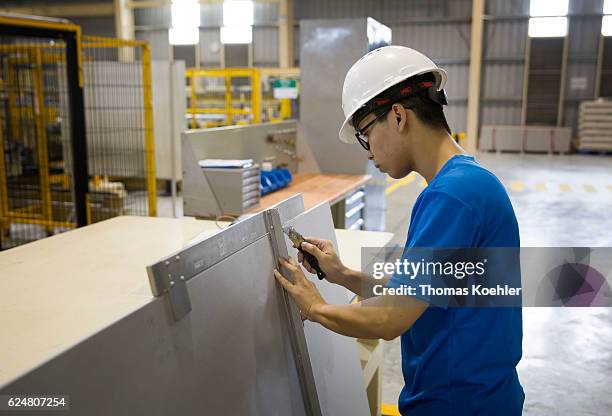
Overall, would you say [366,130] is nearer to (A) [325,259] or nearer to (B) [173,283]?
(A) [325,259]

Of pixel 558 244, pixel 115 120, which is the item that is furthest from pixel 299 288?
pixel 115 120

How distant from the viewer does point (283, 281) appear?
69.8 inches

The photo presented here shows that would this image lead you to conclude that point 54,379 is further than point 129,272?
No

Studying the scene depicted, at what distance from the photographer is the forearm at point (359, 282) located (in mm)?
1923

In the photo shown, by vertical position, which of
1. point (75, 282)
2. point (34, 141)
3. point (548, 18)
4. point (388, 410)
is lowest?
point (388, 410)

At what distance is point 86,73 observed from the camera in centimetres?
775

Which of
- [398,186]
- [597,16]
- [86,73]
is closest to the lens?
[86,73]

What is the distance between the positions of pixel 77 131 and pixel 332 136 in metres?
2.62

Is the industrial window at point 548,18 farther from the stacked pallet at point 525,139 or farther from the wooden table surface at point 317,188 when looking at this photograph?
the wooden table surface at point 317,188

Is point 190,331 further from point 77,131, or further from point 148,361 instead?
point 77,131

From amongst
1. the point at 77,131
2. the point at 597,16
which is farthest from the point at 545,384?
the point at 597,16

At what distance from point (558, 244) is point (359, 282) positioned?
597 cm

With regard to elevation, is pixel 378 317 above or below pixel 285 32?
below

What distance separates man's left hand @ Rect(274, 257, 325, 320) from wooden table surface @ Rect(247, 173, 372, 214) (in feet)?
7.48
